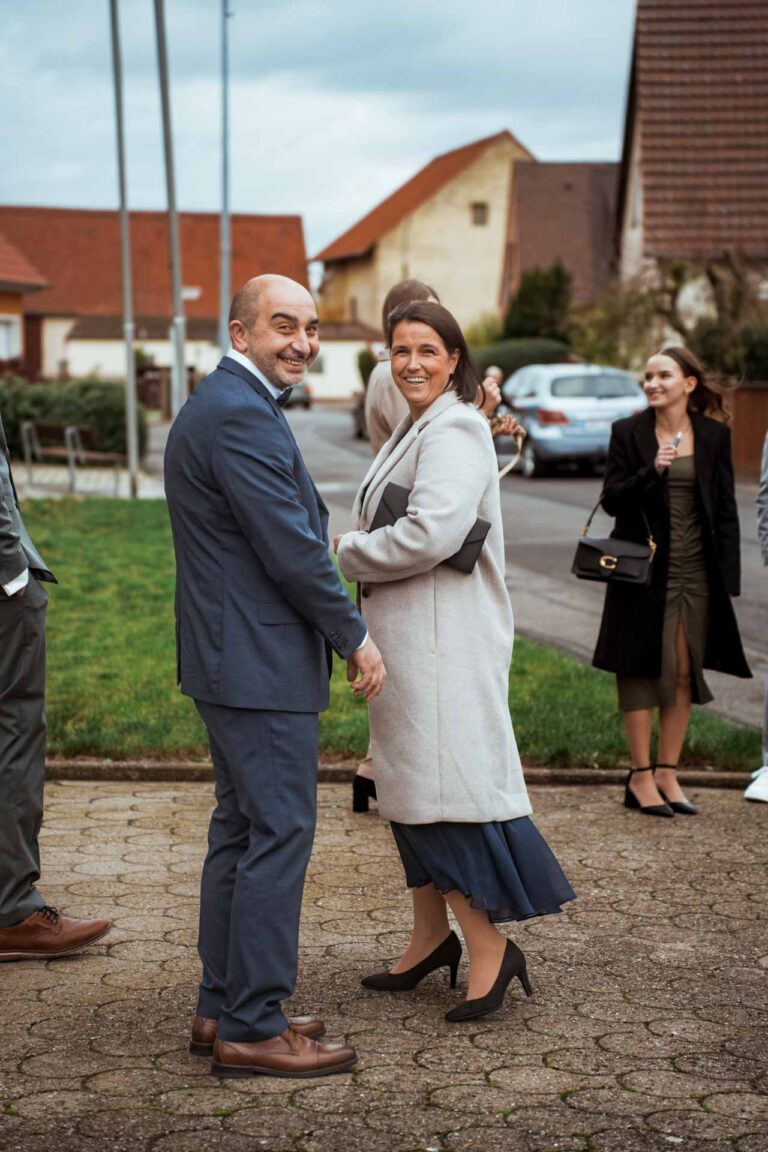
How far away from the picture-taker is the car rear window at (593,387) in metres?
27.7

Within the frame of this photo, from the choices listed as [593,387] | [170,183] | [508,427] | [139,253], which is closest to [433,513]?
[508,427]

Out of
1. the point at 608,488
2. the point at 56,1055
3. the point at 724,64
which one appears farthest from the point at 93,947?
the point at 724,64

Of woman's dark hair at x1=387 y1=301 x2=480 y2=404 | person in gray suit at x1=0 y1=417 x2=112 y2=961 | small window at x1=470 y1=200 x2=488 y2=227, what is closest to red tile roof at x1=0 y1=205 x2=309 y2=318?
small window at x1=470 y1=200 x2=488 y2=227

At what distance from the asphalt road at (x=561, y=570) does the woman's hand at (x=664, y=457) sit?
7.21 ft

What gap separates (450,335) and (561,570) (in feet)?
37.0

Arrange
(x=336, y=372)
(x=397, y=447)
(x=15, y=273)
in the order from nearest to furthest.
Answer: (x=397, y=447), (x=15, y=273), (x=336, y=372)

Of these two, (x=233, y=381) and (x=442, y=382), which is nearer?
(x=233, y=381)

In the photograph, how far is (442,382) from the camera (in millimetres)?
4699

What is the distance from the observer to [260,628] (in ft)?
13.5

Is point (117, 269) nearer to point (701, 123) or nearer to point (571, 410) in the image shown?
point (701, 123)

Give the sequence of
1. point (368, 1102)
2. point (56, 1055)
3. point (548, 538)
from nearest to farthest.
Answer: point (368, 1102) → point (56, 1055) → point (548, 538)

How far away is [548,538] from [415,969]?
1394 centimetres

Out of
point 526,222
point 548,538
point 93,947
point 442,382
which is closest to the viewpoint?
point 442,382

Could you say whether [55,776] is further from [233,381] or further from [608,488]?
[233,381]
